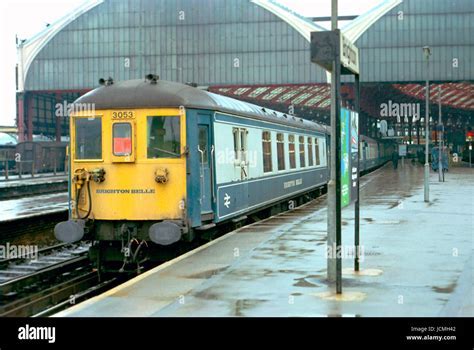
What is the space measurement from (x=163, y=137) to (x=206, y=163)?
1.07m

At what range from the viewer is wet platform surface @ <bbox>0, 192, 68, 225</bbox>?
63.9ft

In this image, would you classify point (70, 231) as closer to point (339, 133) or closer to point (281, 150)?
point (339, 133)

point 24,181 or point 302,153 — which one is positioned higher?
point 302,153

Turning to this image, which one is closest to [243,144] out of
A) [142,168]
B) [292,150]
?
[142,168]

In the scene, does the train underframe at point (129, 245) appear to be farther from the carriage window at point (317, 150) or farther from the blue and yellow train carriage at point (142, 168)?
the carriage window at point (317, 150)

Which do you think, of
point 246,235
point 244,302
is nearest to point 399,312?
point 244,302

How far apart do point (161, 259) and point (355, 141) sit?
4.48 m

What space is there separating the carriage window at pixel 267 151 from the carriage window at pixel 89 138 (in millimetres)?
5616

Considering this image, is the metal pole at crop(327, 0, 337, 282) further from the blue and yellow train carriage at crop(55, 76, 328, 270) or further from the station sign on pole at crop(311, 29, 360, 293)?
the blue and yellow train carriage at crop(55, 76, 328, 270)

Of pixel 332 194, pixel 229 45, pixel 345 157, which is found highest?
pixel 229 45

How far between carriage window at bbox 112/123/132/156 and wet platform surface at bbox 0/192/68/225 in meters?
6.01

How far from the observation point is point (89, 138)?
1256 cm

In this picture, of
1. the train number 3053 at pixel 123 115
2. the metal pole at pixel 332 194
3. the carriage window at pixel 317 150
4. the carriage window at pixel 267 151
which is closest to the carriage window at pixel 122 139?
the train number 3053 at pixel 123 115
